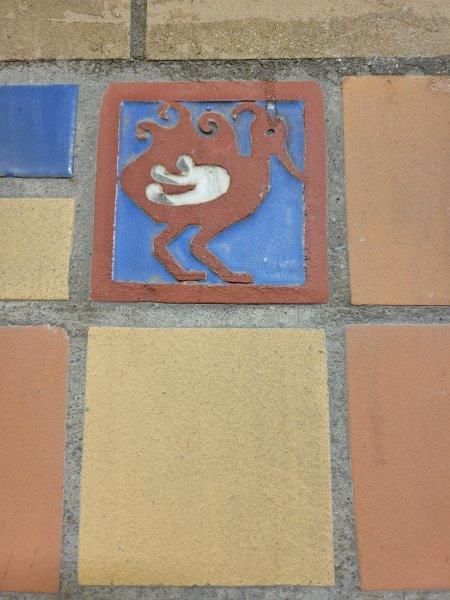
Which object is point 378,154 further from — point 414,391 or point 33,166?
point 33,166

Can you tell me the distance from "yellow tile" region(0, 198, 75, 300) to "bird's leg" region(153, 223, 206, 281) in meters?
0.11

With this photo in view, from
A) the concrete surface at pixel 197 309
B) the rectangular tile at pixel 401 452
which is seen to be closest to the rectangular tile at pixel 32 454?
the concrete surface at pixel 197 309

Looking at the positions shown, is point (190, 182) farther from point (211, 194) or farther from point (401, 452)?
point (401, 452)

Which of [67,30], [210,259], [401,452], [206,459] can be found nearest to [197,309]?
[210,259]

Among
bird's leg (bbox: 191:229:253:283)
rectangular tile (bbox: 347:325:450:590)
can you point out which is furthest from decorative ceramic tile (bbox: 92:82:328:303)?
rectangular tile (bbox: 347:325:450:590)

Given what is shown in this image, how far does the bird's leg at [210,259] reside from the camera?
71cm

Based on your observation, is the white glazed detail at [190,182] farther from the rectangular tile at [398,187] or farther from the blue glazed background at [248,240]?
the rectangular tile at [398,187]

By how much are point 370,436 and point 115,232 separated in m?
0.37

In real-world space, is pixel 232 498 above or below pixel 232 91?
below

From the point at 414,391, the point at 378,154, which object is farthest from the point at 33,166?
the point at 414,391

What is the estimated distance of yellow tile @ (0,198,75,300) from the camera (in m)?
0.72

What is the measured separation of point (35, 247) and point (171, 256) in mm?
160

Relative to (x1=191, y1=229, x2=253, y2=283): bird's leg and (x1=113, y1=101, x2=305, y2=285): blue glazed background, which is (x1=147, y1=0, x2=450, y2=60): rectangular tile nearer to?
(x1=113, y1=101, x2=305, y2=285): blue glazed background

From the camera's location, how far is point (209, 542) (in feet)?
2.17
